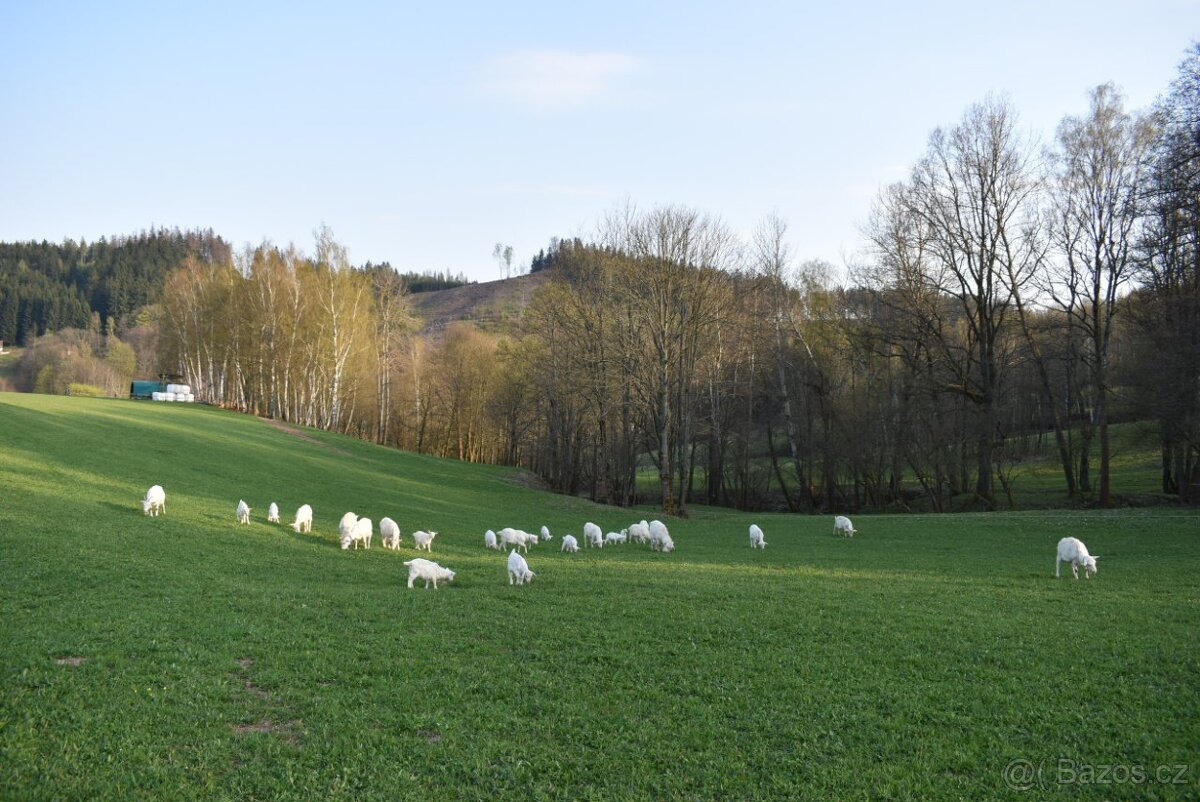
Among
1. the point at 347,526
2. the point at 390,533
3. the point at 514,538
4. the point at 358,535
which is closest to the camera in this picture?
the point at 358,535

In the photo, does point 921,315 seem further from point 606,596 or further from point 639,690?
point 639,690

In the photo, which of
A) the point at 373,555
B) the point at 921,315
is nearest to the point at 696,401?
the point at 921,315

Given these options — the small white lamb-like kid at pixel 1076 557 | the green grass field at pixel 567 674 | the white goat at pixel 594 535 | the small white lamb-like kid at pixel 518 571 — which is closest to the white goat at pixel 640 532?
the white goat at pixel 594 535

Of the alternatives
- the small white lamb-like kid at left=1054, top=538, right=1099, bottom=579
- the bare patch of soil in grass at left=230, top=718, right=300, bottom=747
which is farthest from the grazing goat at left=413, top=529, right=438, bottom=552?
the small white lamb-like kid at left=1054, top=538, right=1099, bottom=579

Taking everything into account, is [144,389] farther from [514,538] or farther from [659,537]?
[659,537]

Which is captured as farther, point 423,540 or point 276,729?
point 423,540

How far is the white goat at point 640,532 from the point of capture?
80.2 feet

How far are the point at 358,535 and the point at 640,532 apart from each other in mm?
9773

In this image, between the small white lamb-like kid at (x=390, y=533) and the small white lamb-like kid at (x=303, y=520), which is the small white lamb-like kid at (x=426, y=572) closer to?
the small white lamb-like kid at (x=390, y=533)

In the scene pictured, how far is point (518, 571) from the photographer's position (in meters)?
15.5

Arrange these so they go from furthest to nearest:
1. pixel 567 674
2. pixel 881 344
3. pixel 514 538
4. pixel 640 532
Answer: pixel 881 344 < pixel 640 532 < pixel 514 538 < pixel 567 674

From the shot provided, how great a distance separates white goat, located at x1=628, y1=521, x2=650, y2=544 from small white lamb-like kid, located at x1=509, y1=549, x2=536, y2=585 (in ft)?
30.2

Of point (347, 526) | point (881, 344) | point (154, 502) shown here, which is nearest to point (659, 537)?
point (347, 526)

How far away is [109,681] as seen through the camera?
827cm
